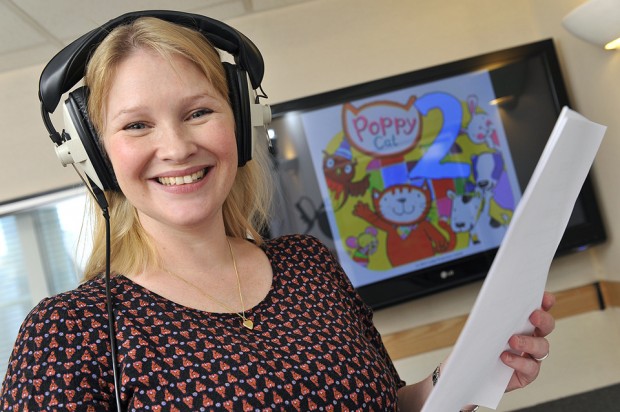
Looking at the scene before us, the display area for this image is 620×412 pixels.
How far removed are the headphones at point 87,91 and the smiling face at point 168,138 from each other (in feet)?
0.12

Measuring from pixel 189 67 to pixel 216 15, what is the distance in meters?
1.44

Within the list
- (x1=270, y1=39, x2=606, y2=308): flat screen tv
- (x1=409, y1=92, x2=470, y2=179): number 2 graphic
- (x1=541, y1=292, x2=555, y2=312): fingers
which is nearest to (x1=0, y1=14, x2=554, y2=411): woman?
(x1=541, y1=292, x2=555, y2=312): fingers

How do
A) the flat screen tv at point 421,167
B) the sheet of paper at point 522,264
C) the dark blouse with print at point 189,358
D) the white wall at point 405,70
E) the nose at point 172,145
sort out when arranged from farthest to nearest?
the white wall at point 405,70
the flat screen tv at point 421,167
the nose at point 172,145
the dark blouse with print at point 189,358
the sheet of paper at point 522,264

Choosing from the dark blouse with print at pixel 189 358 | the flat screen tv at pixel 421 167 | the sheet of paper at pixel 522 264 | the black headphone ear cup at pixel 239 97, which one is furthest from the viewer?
the flat screen tv at pixel 421 167

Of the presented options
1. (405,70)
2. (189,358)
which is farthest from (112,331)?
(405,70)

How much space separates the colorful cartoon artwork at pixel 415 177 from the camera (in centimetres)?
216

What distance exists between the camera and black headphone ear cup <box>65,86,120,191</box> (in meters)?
0.89

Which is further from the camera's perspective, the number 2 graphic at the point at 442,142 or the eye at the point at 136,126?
the number 2 graphic at the point at 442,142

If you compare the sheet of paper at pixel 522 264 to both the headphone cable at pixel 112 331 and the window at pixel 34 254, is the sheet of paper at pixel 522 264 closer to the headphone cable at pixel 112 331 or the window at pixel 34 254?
the headphone cable at pixel 112 331

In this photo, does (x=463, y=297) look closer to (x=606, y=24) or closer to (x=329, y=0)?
(x=606, y=24)

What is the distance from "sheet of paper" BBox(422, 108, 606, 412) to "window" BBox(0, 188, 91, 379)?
5.67 ft

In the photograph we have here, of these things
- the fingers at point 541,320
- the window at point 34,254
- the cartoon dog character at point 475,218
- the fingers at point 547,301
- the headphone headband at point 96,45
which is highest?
the headphone headband at point 96,45

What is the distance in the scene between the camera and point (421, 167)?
2.18 meters

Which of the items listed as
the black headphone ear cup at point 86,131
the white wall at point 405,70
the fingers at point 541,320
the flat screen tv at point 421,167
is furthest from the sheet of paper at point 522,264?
the white wall at point 405,70
